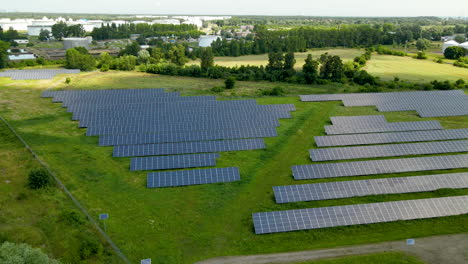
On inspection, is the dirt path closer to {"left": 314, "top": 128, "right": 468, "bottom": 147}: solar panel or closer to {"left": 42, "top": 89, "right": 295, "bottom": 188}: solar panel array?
{"left": 42, "top": 89, "right": 295, "bottom": 188}: solar panel array

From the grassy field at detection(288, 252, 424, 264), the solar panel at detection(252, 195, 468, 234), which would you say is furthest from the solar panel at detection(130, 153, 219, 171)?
the grassy field at detection(288, 252, 424, 264)

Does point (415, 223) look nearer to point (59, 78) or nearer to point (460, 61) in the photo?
point (59, 78)

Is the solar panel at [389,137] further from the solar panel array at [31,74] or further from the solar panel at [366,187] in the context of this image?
the solar panel array at [31,74]

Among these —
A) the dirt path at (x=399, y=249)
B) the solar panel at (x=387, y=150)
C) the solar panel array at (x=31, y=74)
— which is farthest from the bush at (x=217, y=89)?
the dirt path at (x=399, y=249)

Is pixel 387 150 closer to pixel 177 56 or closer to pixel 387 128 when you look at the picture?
pixel 387 128

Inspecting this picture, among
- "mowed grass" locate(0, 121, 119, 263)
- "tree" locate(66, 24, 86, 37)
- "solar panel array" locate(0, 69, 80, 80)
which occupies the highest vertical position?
"tree" locate(66, 24, 86, 37)

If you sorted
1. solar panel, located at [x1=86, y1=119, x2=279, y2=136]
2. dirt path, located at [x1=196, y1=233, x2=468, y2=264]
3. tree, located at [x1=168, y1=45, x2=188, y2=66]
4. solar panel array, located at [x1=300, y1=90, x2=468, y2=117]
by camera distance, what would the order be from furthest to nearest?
tree, located at [x1=168, y1=45, x2=188, y2=66] → solar panel array, located at [x1=300, y1=90, x2=468, y2=117] → solar panel, located at [x1=86, y1=119, x2=279, y2=136] → dirt path, located at [x1=196, y1=233, x2=468, y2=264]

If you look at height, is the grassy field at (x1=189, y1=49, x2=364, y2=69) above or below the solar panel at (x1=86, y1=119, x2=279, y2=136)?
above
